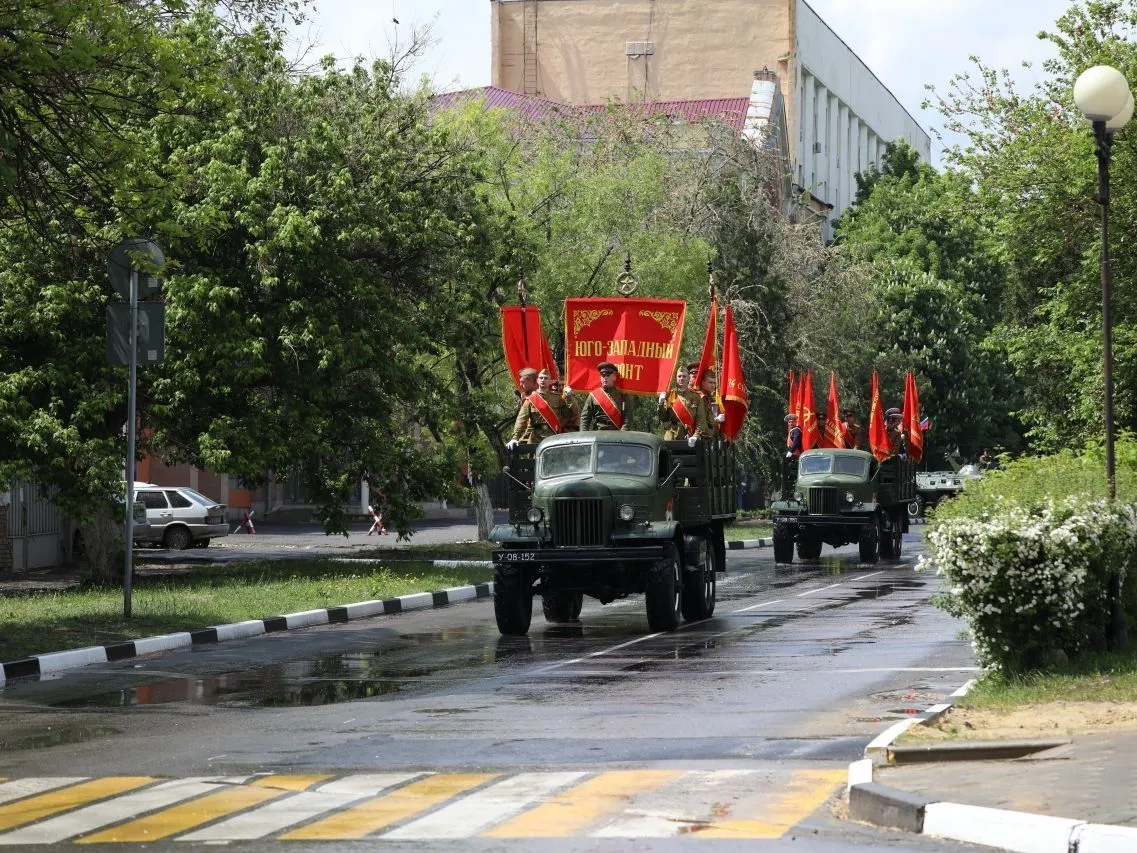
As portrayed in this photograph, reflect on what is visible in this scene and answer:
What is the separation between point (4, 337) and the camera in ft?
78.3

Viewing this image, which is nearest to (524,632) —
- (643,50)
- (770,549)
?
(770,549)

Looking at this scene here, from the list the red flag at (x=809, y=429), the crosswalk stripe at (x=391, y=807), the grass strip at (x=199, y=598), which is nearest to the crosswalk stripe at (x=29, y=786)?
the crosswalk stripe at (x=391, y=807)

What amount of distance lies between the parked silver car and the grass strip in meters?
8.67

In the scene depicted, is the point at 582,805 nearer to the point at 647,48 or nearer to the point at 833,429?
the point at 833,429

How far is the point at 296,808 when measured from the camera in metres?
8.41

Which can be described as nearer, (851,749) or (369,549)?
(851,749)

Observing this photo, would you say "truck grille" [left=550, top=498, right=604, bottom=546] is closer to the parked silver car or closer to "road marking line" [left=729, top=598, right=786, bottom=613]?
"road marking line" [left=729, top=598, right=786, bottom=613]

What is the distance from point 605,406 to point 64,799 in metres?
12.4

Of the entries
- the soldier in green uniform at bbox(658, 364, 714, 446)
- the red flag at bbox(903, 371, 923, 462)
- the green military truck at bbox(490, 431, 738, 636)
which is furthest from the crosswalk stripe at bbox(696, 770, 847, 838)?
the red flag at bbox(903, 371, 923, 462)

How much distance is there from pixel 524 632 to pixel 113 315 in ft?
18.6

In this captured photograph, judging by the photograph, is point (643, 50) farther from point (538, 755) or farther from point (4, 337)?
point (538, 755)

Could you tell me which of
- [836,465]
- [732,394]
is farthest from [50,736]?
[836,465]

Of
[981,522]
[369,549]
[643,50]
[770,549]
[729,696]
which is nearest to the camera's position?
[981,522]

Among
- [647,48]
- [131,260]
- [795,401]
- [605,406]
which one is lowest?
[605,406]
